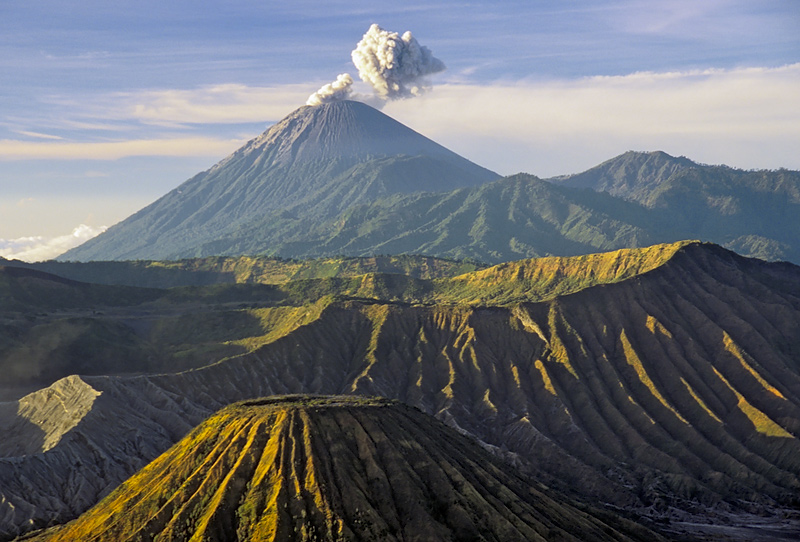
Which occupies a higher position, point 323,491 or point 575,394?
point 323,491

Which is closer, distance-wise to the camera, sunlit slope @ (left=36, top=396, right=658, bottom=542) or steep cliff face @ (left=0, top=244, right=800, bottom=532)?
sunlit slope @ (left=36, top=396, right=658, bottom=542)

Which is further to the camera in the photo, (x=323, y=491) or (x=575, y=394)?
(x=575, y=394)

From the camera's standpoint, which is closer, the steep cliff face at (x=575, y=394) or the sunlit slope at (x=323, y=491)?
the sunlit slope at (x=323, y=491)

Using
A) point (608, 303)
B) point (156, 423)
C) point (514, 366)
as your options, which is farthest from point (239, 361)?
point (608, 303)

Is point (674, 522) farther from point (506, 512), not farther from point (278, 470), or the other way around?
point (278, 470)
